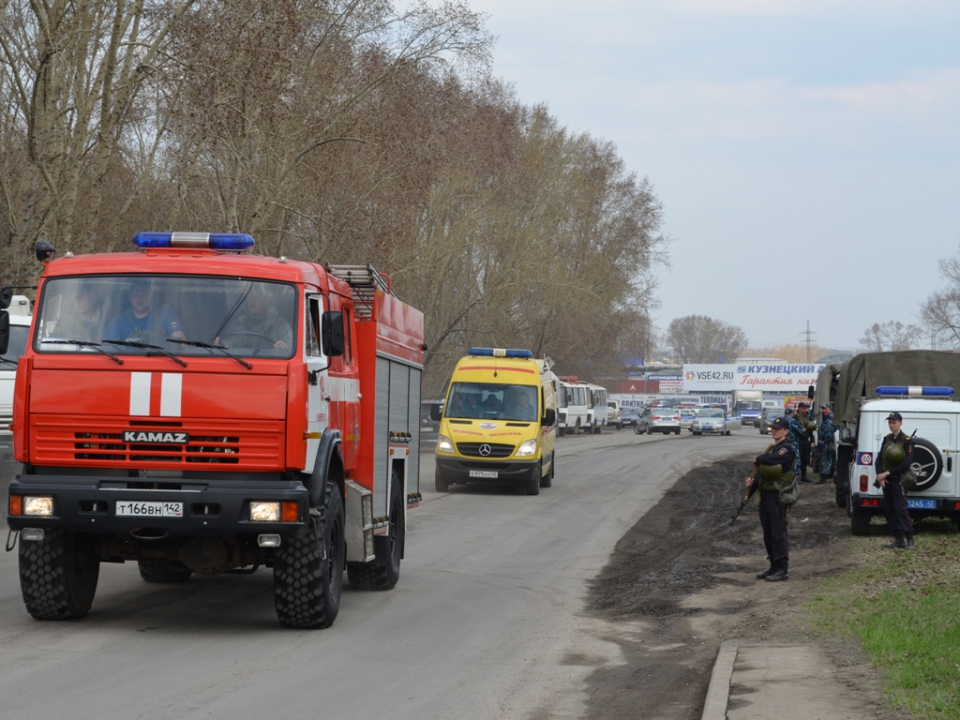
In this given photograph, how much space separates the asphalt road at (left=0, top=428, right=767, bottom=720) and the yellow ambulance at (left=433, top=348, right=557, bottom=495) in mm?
8840

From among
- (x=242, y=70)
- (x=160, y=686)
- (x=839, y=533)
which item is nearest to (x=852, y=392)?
(x=839, y=533)

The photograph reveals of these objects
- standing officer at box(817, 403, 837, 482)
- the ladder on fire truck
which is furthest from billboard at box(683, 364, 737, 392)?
the ladder on fire truck

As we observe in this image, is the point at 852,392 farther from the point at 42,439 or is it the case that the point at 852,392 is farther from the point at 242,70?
the point at 42,439

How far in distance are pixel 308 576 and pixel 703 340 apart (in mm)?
175738

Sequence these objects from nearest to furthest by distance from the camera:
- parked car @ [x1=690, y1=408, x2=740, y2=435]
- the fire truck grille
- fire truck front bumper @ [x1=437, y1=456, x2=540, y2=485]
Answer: fire truck front bumper @ [x1=437, y1=456, x2=540, y2=485], the fire truck grille, parked car @ [x1=690, y1=408, x2=740, y2=435]

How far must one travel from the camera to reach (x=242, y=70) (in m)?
27.1

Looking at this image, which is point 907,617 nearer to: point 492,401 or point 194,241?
point 194,241

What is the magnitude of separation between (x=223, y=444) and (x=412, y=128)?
26630 mm

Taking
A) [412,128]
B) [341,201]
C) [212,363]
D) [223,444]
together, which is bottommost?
[223,444]

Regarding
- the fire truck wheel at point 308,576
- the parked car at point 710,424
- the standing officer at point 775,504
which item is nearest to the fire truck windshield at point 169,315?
the fire truck wheel at point 308,576

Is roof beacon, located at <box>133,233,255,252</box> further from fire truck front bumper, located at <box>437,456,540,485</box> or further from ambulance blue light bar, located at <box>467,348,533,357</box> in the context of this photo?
ambulance blue light bar, located at <box>467,348,533,357</box>

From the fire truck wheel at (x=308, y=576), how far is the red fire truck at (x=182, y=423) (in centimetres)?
1

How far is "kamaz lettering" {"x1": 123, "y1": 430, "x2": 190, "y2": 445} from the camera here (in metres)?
8.69

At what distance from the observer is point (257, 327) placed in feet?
29.7
